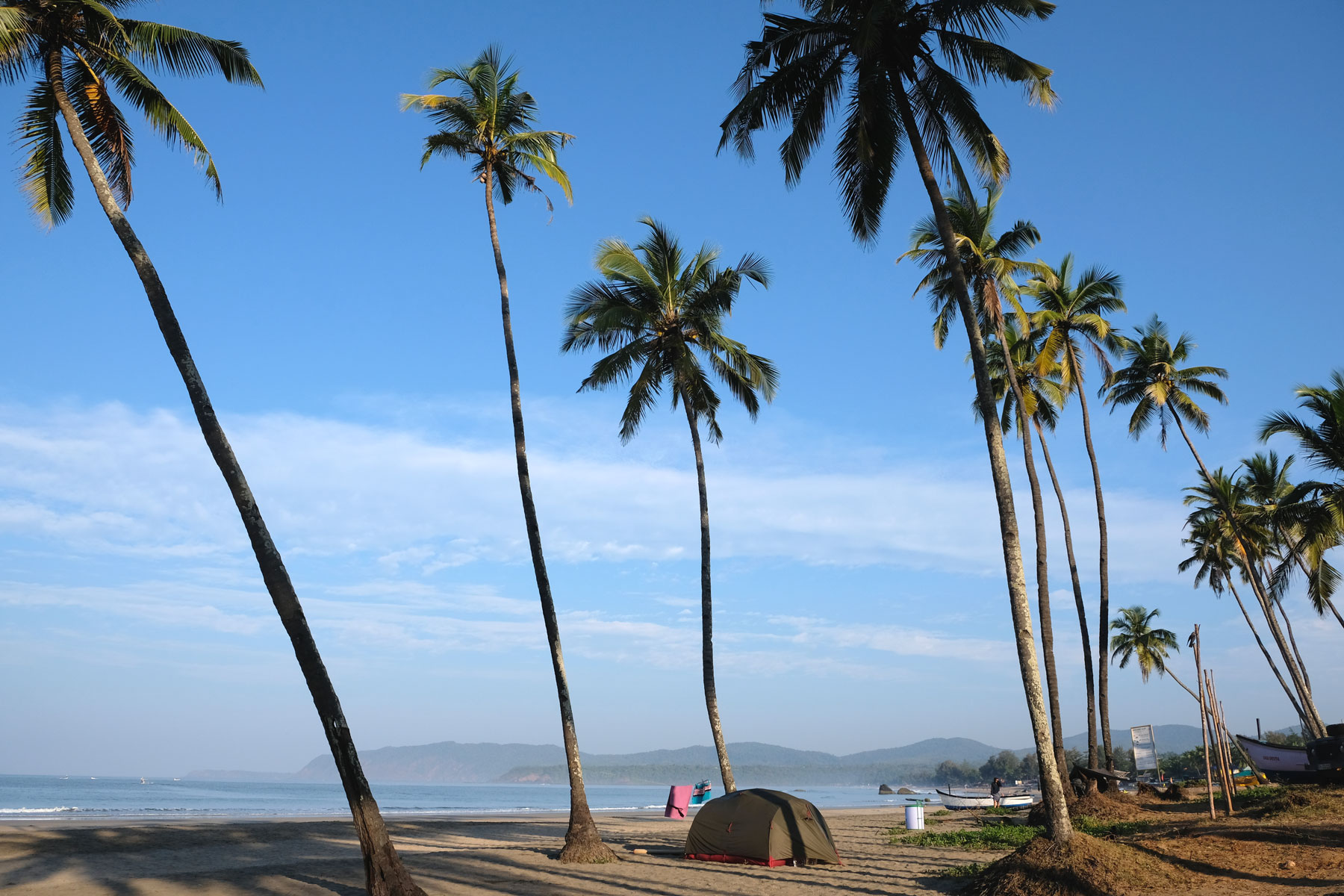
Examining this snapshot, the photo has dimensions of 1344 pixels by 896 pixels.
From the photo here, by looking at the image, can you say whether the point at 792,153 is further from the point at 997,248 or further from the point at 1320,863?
the point at 1320,863

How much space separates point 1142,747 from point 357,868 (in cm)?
2799

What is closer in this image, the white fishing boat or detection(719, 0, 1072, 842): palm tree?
detection(719, 0, 1072, 842): palm tree

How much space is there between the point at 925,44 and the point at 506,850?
53.7 ft

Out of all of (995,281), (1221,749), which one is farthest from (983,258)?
(1221,749)

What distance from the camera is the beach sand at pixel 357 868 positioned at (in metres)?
12.5

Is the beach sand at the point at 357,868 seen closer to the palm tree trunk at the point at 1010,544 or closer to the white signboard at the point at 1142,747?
the palm tree trunk at the point at 1010,544

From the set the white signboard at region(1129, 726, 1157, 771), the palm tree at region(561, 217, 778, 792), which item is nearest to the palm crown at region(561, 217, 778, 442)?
the palm tree at region(561, 217, 778, 792)

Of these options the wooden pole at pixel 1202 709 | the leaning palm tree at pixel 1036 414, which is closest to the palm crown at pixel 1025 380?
the leaning palm tree at pixel 1036 414

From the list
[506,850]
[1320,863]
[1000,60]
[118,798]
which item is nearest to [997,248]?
[1000,60]

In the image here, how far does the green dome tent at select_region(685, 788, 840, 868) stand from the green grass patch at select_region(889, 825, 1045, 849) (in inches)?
→ 152

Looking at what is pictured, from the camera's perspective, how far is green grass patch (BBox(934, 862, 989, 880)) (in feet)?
43.9

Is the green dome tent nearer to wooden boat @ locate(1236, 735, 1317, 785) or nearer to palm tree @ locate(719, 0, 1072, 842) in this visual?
palm tree @ locate(719, 0, 1072, 842)

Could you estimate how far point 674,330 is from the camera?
21984 millimetres

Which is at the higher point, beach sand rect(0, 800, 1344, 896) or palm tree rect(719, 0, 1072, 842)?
palm tree rect(719, 0, 1072, 842)
